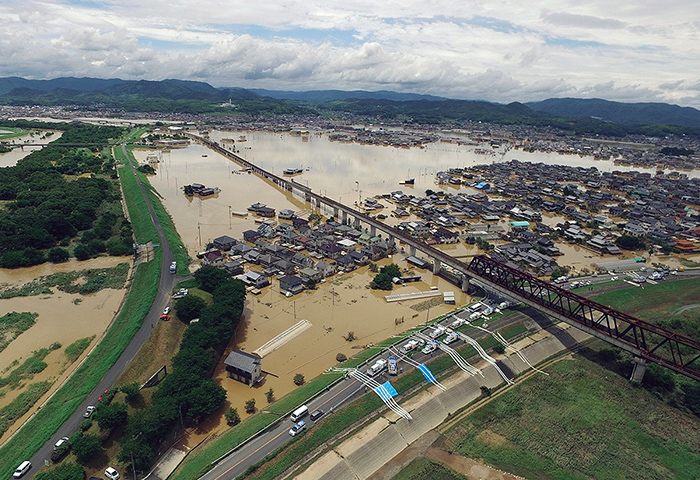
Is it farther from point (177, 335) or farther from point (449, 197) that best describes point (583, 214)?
point (177, 335)

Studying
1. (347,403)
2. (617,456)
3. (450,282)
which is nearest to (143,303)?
(347,403)

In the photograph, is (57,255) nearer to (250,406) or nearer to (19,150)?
(250,406)

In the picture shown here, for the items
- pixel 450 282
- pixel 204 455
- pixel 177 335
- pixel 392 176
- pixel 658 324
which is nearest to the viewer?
pixel 204 455

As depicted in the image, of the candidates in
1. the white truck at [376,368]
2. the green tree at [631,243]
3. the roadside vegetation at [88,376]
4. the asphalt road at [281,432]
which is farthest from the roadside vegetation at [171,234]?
the green tree at [631,243]

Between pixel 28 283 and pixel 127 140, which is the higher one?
pixel 127 140

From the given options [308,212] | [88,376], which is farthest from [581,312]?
[308,212]

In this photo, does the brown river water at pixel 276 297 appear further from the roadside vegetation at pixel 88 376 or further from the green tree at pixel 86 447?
the green tree at pixel 86 447
